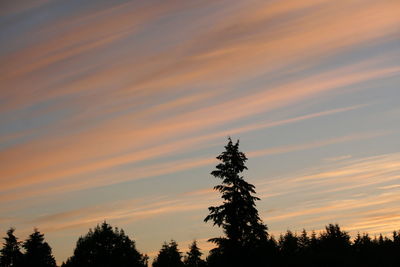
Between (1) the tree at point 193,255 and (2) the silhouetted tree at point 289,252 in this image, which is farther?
(1) the tree at point 193,255

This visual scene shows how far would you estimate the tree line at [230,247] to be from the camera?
3528 centimetres

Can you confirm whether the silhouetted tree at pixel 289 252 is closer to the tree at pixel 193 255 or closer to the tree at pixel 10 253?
the tree at pixel 193 255

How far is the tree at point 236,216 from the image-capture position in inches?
1385

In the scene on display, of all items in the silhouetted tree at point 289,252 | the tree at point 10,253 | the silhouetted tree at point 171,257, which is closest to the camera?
the silhouetted tree at point 289,252

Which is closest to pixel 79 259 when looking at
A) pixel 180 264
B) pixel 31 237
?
pixel 31 237

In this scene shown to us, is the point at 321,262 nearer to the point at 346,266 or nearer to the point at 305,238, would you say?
the point at 346,266

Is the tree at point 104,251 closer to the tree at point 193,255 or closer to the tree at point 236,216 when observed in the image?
the tree at point 193,255

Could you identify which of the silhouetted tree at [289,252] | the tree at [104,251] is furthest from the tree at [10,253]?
the silhouetted tree at [289,252]

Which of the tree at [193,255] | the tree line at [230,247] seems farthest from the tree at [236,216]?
the tree at [193,255]

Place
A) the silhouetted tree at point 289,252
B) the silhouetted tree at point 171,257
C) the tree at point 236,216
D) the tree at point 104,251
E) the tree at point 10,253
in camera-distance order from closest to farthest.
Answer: the tree at point 236,216 < the silhouetted tree at point 289,252 < the tree at point 10,253 < the tree at point 104,251 < the silhouetted tree at point 171,257

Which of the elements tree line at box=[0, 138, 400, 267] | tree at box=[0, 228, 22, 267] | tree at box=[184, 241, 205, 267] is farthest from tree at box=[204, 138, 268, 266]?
tree at box=[184, 241, 205, 267]

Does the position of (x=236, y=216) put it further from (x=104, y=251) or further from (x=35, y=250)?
(x=104, y=251)

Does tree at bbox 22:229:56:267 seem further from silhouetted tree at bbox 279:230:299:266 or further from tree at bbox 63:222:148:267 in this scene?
silhouetted tree at bbox 279:230:299:266

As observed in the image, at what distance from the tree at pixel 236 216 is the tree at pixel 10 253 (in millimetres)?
68575
